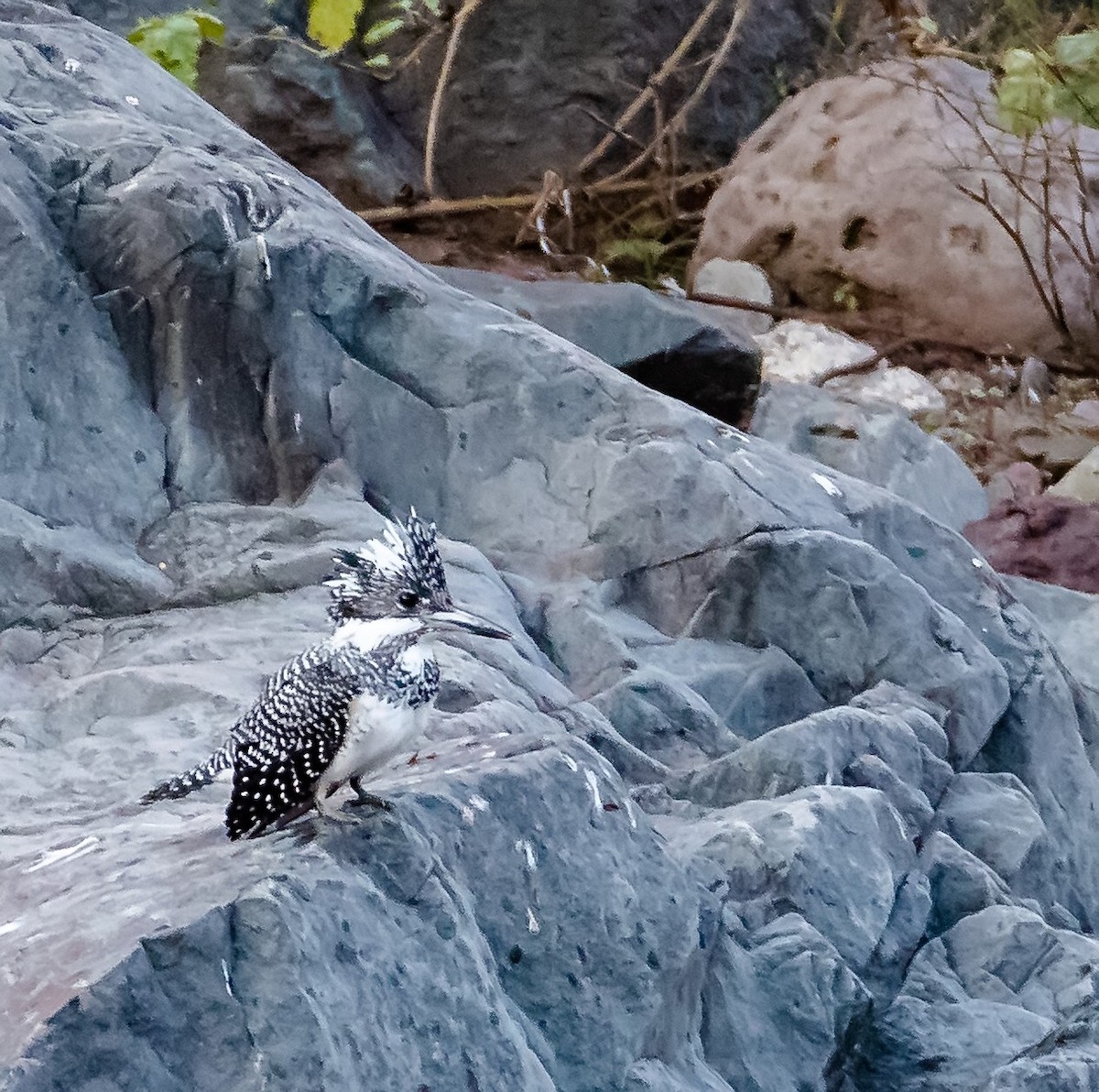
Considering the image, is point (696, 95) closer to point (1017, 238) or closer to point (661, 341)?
point (1017, 238)

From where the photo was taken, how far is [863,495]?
4887 mm

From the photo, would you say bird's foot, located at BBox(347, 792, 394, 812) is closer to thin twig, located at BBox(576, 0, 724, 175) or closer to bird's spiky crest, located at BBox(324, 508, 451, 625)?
bird's spiky crest, located at BBox(324, 508, 451, 625)

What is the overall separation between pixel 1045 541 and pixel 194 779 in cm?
541

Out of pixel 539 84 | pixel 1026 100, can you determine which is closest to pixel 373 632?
pixel 1026 100

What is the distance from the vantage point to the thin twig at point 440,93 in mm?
8945

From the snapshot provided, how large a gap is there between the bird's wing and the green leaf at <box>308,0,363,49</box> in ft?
18.7

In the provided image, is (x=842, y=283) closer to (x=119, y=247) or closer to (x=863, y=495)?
(x=863, y=495)

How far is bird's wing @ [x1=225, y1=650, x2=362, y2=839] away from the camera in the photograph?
222 cm

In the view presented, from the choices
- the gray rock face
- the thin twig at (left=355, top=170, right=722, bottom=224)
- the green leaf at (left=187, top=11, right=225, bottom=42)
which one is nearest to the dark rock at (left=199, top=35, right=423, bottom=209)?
the thin twig at (left=355, top=170, right=722, bottom=224)

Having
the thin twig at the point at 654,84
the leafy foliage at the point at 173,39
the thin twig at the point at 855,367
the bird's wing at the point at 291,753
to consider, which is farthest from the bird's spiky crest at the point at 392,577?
the thin twig at the point at 654,84

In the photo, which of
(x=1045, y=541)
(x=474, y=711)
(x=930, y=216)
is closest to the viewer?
(x=474, y=711)

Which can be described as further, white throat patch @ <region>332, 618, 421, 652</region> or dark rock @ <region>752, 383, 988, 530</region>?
dark rock @ <region>752, 383, 988, 530</region>

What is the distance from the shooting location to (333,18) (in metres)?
7.21

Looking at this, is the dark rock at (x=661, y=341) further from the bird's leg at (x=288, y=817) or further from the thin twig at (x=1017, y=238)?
the bird's leg at (x=288, y=817)
